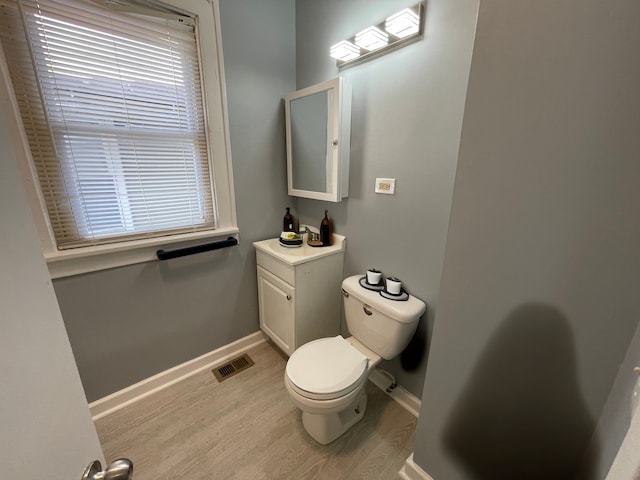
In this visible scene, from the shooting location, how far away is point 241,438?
4.48 feet

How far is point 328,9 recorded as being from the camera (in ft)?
4.90

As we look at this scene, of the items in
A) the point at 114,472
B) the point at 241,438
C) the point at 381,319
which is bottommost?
the point at 241,438

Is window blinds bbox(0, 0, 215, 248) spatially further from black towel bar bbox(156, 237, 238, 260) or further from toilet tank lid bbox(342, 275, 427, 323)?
toilet tank lid bbox(342, 275, 427, 323)

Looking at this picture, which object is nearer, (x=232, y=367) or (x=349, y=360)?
(x=349, y=360)

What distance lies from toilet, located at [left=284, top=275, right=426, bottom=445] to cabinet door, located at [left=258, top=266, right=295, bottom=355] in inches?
11.9

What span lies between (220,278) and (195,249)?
30 cm

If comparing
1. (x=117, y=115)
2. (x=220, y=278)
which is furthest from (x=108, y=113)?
(x=220, y=278)

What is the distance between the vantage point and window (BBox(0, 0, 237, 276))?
1.07m

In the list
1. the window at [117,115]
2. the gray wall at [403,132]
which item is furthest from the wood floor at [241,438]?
the window at [117,115]

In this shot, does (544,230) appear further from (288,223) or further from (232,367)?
(232,367)

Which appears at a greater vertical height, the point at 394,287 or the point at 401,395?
the point at 394,287

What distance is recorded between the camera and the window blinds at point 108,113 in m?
1.07

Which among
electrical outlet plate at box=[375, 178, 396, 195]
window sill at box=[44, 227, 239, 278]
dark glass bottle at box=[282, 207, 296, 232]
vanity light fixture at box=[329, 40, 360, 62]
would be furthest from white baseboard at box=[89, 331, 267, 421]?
vanity light fixture at box=[329, 40, 360, 62]

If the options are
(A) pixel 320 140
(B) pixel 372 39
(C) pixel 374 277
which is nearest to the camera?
(B) pixel 372 39
